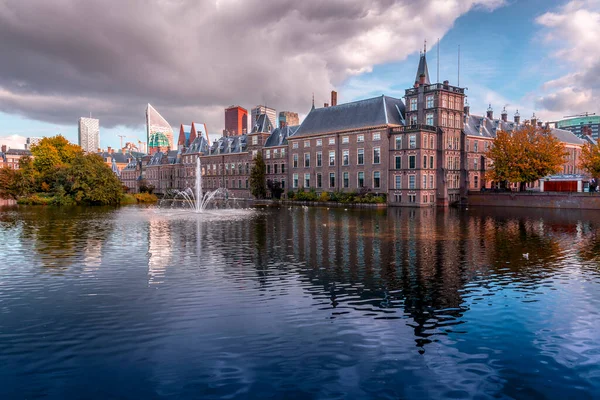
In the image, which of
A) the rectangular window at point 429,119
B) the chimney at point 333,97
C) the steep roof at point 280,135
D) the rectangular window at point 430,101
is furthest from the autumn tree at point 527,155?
the steep roof at point 280,135

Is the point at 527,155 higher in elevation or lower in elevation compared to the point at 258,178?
higher

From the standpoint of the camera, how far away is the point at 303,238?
2677 cm

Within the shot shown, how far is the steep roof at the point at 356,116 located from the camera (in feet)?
224

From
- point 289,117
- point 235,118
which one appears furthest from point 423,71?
point 235,118

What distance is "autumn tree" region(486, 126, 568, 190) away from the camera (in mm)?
61812

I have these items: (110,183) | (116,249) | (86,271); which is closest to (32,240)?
(116,249)

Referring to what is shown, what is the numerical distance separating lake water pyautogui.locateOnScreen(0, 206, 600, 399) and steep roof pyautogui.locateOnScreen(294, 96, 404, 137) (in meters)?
48.9

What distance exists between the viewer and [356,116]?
2837 inches

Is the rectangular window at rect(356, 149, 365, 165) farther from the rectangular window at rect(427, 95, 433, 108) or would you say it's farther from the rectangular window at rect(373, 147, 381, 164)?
the rectangular window at rect(427, 95, 433, 108)

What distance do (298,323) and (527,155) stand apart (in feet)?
207

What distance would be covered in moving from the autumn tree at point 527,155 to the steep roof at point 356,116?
1668 centimetres

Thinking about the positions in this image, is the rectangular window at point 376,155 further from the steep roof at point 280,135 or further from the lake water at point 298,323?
the lake water at point 298,323

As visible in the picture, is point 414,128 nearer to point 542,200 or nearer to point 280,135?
point 542,200

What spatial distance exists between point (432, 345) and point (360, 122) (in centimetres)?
6353
